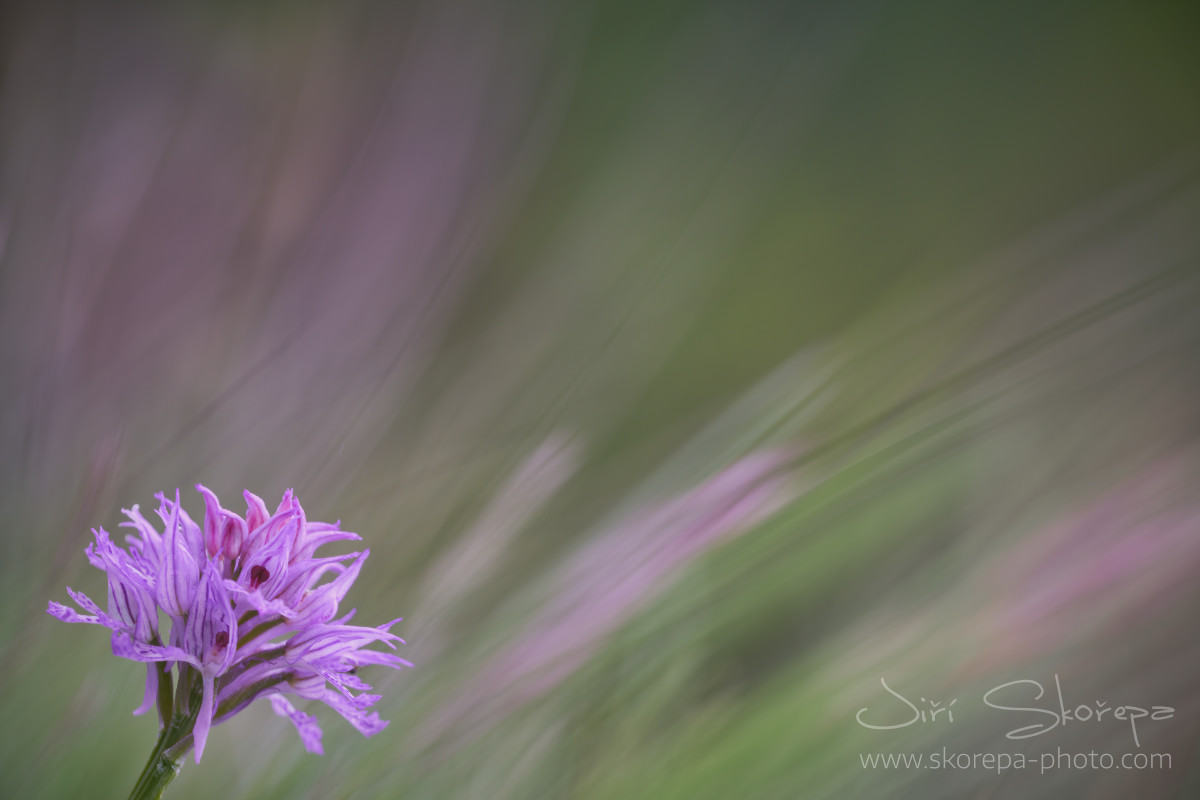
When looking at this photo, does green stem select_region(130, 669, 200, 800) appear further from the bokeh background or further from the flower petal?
the bokeh background

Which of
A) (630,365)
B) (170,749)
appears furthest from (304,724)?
(630,365)

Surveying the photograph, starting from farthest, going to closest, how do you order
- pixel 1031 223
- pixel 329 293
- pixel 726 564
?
pixel 1031 223 < pixel 329 293 < pixel 726 564

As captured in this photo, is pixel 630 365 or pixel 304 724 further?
pixel 630 365

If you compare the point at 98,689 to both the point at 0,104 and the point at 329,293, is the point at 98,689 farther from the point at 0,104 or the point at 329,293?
the point at 0,104

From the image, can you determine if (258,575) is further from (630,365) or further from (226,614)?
(630,365)

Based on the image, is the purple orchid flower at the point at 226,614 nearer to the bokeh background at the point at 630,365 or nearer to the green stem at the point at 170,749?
the green stem at the point at 170,749

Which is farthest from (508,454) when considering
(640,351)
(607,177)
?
(607,177)
